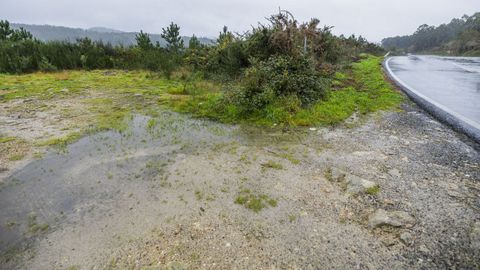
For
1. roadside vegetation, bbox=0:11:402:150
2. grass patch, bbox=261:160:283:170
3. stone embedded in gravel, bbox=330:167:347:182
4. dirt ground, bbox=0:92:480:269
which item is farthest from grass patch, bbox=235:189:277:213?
roadside vegetation, bbox=0:11:402:150

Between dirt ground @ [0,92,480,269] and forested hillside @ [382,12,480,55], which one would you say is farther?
forested hillside @ [382,12,480,55]

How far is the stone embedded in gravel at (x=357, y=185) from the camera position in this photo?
279 centimetres

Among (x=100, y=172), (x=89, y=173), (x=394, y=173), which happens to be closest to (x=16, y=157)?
(x=89, y=173)

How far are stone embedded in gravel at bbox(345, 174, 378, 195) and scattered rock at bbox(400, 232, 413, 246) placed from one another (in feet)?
2.16

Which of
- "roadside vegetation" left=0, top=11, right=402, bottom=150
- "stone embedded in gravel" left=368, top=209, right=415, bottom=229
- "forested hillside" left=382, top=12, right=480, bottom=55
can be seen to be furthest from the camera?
"forested hillside" left=382, top=12, right=480, bottom=55

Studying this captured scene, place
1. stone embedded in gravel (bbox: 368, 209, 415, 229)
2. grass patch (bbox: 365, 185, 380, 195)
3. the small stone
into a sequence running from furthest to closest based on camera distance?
grass patch (bbox: 365, 185, 380, 195)
stone embedded in gravel (bbox: 368, 209, 415, 229)
the small stone

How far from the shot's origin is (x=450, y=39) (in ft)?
192

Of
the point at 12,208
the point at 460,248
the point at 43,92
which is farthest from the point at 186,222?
the point at 43,92

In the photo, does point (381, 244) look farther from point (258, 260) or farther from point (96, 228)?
point (96, 228)

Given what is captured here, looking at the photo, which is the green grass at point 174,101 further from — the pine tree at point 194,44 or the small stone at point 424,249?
the pine tree at point 194,44

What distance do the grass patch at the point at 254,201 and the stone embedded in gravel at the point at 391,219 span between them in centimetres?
89

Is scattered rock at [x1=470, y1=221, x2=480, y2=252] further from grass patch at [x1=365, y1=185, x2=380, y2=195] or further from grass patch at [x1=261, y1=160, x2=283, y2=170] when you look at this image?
grass patch at [x1=261, y1=160, x2=283, y2=170]

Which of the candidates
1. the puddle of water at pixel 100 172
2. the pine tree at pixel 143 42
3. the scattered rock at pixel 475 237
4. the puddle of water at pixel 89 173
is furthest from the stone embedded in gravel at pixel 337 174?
the pine tree at pixel 143 42

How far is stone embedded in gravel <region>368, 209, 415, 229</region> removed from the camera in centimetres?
227
